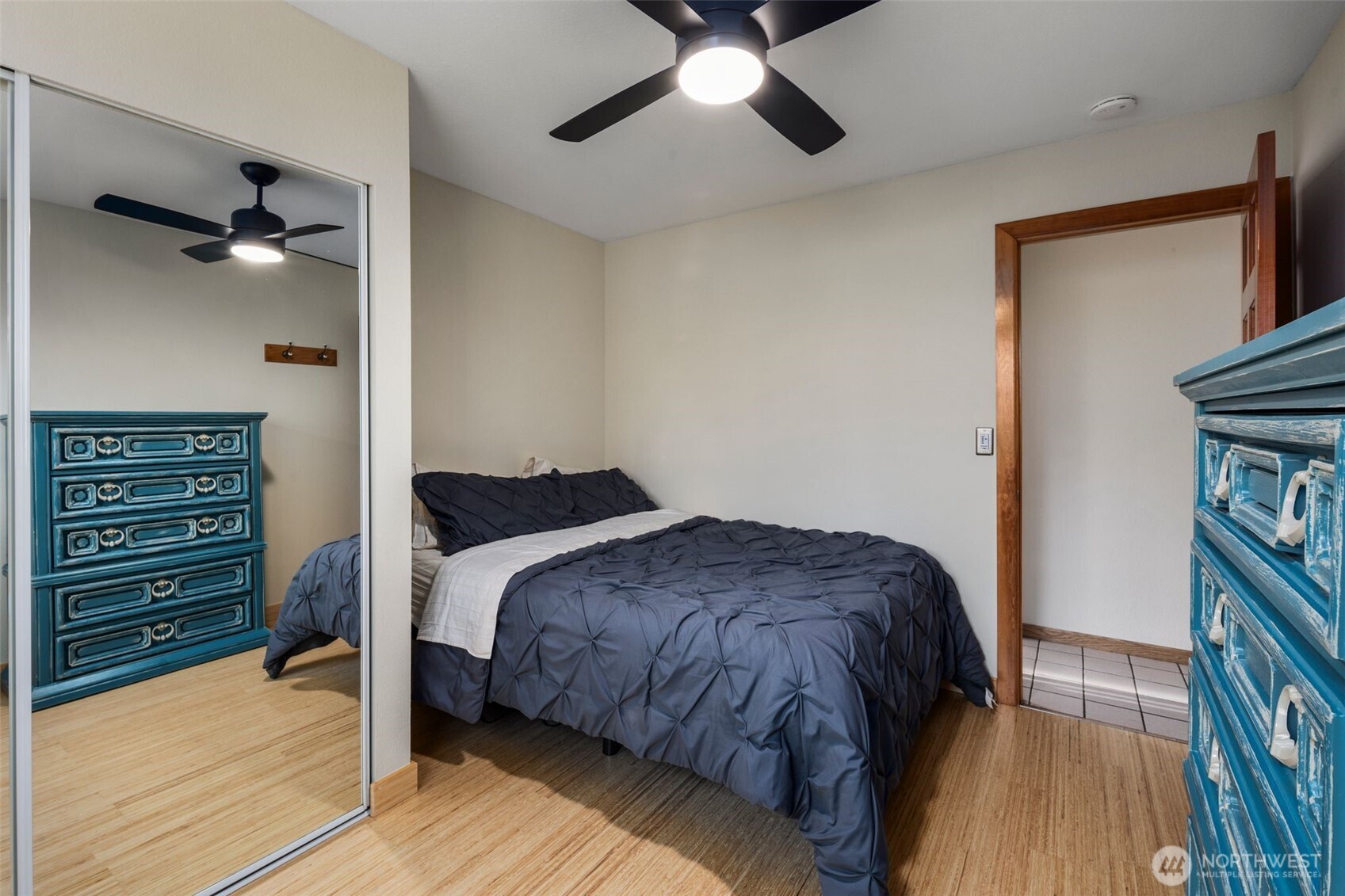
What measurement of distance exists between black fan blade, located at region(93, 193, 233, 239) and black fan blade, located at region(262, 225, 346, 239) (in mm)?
122

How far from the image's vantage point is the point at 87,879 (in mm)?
1516

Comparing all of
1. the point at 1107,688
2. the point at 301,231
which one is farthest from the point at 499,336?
the point at 1107,688

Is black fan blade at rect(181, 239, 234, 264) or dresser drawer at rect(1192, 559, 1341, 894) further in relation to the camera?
black fan blade at rect(181, 239, 234, 264)

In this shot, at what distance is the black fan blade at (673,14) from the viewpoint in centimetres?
152

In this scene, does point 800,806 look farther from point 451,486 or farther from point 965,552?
point 451,486

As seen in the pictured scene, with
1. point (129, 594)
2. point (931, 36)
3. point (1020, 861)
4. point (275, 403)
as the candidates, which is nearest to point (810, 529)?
point (1020, 861)

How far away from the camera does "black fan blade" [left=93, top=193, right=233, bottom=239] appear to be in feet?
4.99

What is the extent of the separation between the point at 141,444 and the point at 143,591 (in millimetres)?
374

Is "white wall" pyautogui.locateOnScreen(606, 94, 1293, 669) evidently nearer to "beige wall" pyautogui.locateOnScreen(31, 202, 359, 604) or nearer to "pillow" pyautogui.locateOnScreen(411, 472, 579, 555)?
"pillow" pyautogui.locateOnScreen(411, 472, 579, 555)

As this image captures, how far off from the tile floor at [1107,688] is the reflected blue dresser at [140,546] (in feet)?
10.3

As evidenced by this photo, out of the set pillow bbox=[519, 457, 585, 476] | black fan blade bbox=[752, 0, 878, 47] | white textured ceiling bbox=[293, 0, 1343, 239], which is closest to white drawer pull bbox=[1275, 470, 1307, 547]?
black fan blade bbox=[752, 0, 878, 47]

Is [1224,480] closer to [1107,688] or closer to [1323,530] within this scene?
[1323,530]

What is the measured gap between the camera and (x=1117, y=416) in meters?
3.49

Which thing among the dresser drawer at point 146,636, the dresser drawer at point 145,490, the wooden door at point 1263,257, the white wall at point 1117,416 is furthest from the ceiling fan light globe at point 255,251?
the white wall at point 1117,416
